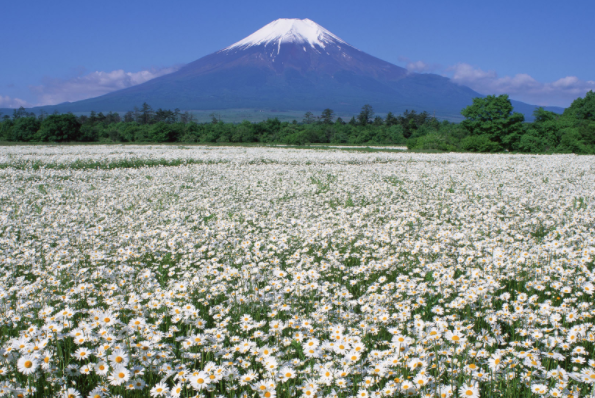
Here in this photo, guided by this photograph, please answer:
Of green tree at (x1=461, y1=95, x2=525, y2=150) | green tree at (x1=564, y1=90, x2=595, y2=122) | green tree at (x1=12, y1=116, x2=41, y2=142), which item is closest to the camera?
green tree at (x1=461, y1=95, x2=525, y2=150)

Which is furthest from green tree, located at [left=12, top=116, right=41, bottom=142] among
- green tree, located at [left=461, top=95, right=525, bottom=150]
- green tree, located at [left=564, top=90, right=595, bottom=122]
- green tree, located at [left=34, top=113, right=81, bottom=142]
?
green tree, located at [left=564, top=90, right=595, bottom=122]

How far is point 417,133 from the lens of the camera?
98125 mm

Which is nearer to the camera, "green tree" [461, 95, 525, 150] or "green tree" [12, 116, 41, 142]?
"green tree" [461, 95, 525, 150]

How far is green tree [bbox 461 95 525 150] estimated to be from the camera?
2165 inches

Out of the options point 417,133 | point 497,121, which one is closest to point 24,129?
point 417,133

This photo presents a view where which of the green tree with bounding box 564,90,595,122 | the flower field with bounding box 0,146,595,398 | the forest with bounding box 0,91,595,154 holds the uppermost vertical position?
the green tree with bounding box 564,90,595,122

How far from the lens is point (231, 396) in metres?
2.72

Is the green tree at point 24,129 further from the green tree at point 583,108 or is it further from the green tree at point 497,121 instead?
the green tree at point 583,108

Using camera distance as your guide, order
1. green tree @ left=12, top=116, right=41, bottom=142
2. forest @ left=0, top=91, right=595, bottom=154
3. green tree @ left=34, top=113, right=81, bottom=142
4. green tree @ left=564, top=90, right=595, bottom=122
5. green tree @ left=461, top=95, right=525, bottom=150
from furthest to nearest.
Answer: green tree @ left=564, top=90, right=595, bottom=122, green tree @ left=12, top=116, right=41, bottom=142, green tree @ left=34, top=113, right=81, bottom=142, green tree @ left=461, top=95, right=525, bottom=150, forest @ left=0, top=91, right=595, bottom=154

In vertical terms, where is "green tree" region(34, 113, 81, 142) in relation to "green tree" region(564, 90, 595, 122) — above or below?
below

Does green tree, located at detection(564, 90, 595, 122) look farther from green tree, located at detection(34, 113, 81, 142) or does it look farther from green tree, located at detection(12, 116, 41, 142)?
green tree, located at detection(12, 116, 41, 142)

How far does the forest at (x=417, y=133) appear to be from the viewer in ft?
167

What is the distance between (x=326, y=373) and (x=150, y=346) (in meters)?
1.39

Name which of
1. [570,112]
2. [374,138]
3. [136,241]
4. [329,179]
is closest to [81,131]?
[374,138]
